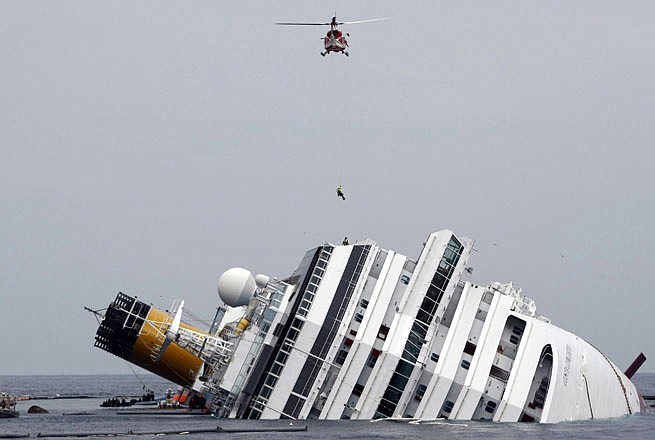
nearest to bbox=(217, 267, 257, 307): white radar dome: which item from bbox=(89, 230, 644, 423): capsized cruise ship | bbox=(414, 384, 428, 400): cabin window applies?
bbox=(89, 230, 644, 423): capsized cruise ship

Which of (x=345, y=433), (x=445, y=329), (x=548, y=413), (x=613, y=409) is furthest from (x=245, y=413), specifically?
(x=613, y=409)

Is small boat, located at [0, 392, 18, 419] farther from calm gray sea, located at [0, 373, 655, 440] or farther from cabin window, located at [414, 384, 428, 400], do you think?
cabin window, located at [414, 384, 428, 400]

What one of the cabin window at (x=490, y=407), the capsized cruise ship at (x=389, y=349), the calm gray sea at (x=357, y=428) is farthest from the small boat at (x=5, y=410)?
the cabin window at (x=490, y=407)

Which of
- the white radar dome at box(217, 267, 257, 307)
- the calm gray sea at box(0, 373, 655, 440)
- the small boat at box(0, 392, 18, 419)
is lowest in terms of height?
the small boat at box(0, 392, 18, 419)

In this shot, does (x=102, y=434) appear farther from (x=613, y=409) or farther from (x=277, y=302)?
(x=613, y=409)

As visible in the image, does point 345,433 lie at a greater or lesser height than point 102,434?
greater

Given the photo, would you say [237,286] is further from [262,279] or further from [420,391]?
[420,391]

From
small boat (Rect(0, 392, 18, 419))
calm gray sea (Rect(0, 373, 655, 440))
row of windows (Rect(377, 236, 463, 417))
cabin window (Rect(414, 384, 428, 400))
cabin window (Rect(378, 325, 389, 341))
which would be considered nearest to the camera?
calm gray sea (Rect(0, 373, 655, 440))
